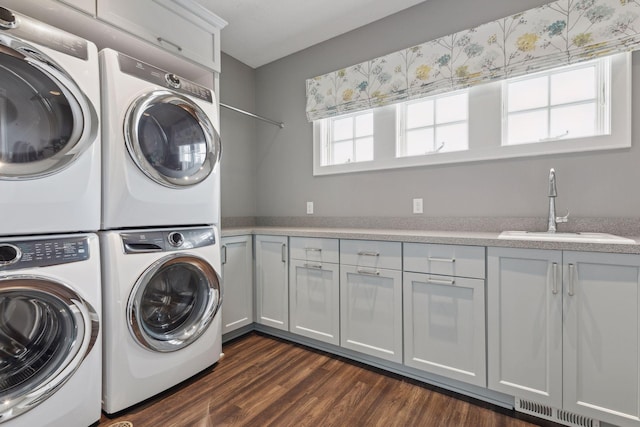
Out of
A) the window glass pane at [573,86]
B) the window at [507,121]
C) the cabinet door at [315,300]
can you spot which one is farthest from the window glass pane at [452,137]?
the cabinet door at [315,300]

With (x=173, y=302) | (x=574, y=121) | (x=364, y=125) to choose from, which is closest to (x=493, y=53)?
(x=574, y=121)

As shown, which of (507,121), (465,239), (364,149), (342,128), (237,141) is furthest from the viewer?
(237,141)

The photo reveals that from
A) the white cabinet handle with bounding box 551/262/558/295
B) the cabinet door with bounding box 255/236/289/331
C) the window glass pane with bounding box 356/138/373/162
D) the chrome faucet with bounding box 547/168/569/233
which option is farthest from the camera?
the window glass pane with bounding box 356/138/373/162

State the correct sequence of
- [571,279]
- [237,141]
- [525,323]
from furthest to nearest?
[237,141] → [525,323] → [571,279]

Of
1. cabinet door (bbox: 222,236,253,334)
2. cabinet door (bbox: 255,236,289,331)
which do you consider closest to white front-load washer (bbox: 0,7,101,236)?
cabinet door (bbox: 222,236,253,334)

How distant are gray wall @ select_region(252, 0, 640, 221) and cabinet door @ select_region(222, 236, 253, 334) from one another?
616 millimetres

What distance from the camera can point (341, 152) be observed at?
2.81m

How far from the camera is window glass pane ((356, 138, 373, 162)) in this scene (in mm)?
2637

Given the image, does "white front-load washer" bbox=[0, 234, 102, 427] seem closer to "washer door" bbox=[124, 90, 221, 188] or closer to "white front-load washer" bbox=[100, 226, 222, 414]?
"white front-load washer" bbox=[100, 226, 222, 414]

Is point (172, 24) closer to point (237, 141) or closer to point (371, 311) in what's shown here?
point (237, 141)

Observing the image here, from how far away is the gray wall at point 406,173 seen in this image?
176cm

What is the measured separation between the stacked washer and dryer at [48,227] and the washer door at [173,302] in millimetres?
194

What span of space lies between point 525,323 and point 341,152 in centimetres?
188

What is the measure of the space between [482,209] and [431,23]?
1.40m
